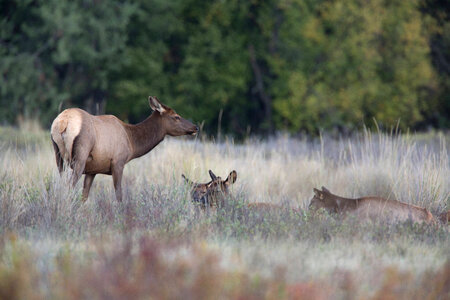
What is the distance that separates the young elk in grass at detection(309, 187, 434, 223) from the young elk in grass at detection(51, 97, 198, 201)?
2.58 m

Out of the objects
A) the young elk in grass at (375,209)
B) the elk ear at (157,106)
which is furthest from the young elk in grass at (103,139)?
the young elk in grass at (375,209)

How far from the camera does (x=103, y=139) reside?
9617 millimetres

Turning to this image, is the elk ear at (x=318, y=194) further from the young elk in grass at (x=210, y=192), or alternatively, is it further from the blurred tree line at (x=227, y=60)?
the blurred tree line at (x=227, y=60)

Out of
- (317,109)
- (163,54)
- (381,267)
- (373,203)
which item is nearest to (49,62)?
(163,54)

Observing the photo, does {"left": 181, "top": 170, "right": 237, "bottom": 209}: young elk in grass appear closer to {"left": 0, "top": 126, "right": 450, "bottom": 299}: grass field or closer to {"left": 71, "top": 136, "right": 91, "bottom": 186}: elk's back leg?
{"left": 0, "top": 126, "right": 450, "bottom": 299}: grass field

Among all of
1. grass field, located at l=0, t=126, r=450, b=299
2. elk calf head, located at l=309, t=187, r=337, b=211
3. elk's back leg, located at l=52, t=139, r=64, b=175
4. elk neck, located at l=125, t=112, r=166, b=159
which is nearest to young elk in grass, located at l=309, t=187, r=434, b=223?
elk calf head, located at l=309, t=187, r=337, b=211

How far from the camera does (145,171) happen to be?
38.7 feet

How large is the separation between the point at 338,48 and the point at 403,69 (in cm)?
332

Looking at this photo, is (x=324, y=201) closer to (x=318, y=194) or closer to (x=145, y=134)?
(x=318, y=194)

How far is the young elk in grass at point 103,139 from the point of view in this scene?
9.07m

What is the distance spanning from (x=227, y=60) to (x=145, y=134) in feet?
71.8

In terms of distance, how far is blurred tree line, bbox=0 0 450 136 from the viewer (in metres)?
29.4

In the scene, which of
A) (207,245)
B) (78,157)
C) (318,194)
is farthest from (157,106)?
(207,245)

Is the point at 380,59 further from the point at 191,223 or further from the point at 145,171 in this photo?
the point at 191,223
